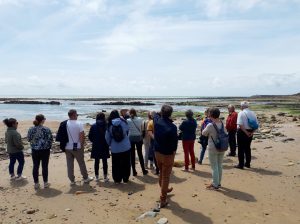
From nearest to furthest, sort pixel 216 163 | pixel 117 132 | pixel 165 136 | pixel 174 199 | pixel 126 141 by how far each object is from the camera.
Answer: pixel 165 136 < pixel 174 199 < pixel 216 163 < pixel 117 132 < pixel 126 141

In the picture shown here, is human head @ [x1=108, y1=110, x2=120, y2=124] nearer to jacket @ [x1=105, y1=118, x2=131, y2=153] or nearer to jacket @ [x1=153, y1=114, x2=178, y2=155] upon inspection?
jacket @ [x1=105, y1=118, x2=131, y2=153]

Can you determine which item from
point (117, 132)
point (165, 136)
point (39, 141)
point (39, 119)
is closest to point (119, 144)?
point (117, 132)

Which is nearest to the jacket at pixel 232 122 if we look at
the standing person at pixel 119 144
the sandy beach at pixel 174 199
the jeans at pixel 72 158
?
the sandy beach at pixel 174 199

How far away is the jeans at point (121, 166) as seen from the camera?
999cm

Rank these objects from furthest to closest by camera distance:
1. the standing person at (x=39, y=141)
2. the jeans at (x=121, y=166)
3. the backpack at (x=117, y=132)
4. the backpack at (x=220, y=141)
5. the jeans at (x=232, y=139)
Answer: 1. the jeans at (x=232, y=139)
2. the jeans at (x=121, y=166)
3. the standing person at (x=39, y=141)
4. the backpack at (x=117, y=132)
5. the backpack at (x=220, y=141)

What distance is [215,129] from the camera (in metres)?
8.80

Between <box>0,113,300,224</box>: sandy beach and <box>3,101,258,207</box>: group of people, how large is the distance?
41 centimetres

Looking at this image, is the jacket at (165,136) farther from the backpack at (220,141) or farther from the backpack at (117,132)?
the backpack at (117,132)

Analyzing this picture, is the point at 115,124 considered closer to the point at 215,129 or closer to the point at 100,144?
the point at 100,144

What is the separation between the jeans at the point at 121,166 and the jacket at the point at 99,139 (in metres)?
0.51

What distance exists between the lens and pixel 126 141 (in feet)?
32.7

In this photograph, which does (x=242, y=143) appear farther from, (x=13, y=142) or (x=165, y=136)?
(x=13, y=142)

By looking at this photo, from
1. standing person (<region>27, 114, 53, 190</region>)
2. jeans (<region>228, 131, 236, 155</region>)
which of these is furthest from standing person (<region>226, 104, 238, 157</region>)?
→ standing person (<region>27, 114, 53, 190</region>)

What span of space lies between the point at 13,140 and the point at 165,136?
18.0ft
